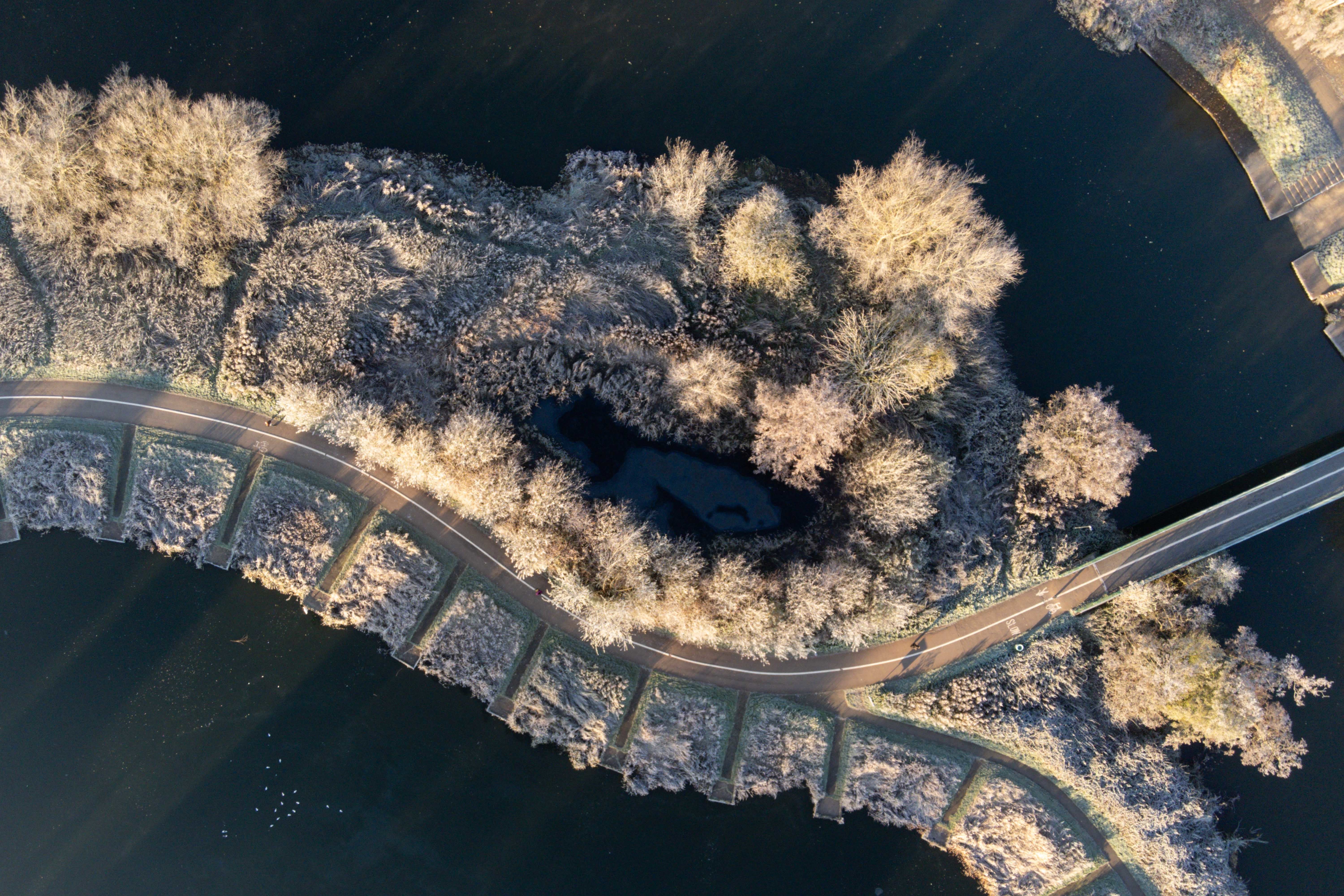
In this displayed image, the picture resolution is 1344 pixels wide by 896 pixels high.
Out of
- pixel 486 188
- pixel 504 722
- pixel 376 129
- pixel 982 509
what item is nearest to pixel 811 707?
pixel 982 509

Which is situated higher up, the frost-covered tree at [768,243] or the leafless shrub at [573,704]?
the frost-covered tree at [768,243]

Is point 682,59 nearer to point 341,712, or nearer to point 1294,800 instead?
point 341,712

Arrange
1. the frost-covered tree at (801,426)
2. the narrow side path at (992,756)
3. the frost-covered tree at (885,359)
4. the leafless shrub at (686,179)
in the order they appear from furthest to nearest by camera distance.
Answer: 1. the narrow side path at (992,756)
2. the leafless shrub at (686,179)
3. the frost-covered tree at (885,359)
4. the frost-covered tree at (801,426)

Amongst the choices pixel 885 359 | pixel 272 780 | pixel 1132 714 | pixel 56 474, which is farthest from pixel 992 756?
pixel 56 474

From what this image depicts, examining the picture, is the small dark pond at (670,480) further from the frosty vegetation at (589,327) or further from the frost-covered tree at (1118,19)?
the frost-covered tree at (1118,19)

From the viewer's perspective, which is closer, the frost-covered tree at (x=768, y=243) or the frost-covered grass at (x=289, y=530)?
the frost-covered tree at (x=768, y=243)

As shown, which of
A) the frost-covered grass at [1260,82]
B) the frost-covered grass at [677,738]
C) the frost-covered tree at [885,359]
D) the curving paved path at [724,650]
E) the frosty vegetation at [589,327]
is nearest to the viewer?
the frost-covered tree at [885,359]

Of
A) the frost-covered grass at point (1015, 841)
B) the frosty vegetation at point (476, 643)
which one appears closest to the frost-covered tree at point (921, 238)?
the frost-covered grass at point (1015, 841)

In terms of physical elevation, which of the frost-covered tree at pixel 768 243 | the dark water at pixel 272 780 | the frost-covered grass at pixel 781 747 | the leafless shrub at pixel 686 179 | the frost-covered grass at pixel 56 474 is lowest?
the dark water at pixel 272 780
